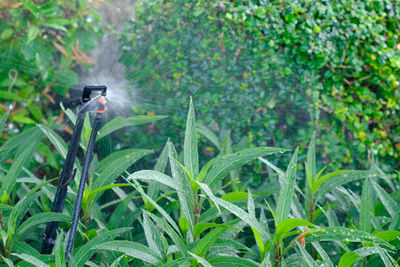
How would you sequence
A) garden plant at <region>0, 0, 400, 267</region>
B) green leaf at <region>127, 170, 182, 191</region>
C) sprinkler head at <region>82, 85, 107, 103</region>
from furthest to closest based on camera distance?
garden plant at <region>0, 0, 400, 267</region> → sprinkler head at <region>82, 85, 107, 103</region> → green leaf at <region>127, 170, 182, 191</region>

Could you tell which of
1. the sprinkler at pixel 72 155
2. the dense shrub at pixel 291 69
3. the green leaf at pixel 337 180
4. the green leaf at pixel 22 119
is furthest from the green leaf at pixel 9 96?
the green leaf at pixel 337 180

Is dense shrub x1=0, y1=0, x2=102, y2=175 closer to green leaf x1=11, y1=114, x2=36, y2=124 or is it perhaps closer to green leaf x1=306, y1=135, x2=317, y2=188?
green leaf x1=11, y1=114, x2=36, y2=124

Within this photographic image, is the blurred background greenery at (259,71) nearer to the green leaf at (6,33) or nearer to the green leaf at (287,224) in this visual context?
the green leaf at (6,33)

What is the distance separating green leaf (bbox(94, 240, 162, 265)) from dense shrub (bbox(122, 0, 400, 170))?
3.88ft

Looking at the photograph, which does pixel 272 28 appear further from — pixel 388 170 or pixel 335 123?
pixel 388 170

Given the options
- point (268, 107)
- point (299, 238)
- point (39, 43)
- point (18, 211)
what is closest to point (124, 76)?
point (39, 43)

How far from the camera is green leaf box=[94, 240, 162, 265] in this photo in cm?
114

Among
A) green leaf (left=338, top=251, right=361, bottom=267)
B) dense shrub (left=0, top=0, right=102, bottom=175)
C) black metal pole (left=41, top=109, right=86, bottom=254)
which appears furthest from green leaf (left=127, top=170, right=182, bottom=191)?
dense shrub (left=0, top=0, right=102, bottom=175)

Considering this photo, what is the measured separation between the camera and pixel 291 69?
2260mm

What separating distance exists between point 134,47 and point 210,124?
2.34ft

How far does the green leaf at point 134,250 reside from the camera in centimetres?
114

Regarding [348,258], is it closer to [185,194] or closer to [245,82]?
[185,194]

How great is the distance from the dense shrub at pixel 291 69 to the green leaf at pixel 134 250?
1183 millimetres

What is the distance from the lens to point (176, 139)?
2404 mm
